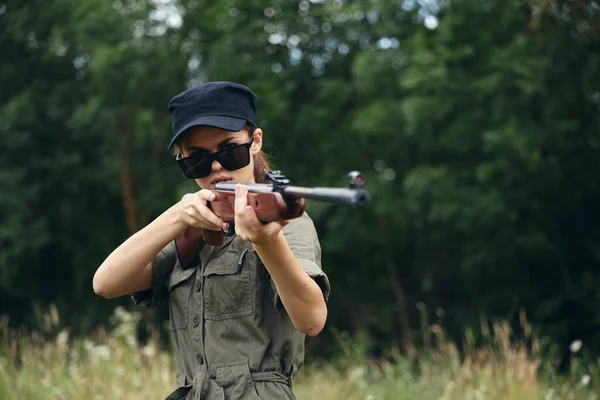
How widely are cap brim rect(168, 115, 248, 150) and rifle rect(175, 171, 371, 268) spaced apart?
193 millimetres

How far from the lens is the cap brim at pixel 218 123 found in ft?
8.66

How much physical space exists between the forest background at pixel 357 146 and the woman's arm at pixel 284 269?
1294 cm

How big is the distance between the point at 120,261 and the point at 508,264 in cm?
1598

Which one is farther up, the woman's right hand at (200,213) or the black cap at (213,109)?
the black cap at (213,109)

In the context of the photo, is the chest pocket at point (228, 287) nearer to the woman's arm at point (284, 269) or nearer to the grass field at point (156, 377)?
the woman's arm at point (284, 269)

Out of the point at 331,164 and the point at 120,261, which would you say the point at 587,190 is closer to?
the point at 331,164

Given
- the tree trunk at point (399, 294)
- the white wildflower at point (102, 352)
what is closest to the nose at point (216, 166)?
the white wildflower at point (102, 352)

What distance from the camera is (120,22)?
19.8m

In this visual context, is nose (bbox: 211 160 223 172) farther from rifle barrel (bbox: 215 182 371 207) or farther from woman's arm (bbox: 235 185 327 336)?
rifle barrel (bbox: 215 182 371 207)

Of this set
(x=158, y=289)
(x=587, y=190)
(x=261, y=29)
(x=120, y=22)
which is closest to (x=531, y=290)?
(x=587, y=190)

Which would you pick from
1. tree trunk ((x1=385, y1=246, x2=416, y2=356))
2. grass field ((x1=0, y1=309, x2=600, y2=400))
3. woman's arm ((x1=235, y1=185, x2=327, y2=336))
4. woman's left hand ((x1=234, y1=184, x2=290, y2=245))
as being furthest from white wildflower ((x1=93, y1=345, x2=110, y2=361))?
tree trunk ((x1=385, y1=246, x2=416, y2=356))

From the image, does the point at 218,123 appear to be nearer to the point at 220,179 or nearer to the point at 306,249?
the point at 220,179

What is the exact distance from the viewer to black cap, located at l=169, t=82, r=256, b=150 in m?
2.67

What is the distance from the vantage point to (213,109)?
2688 millimetres
